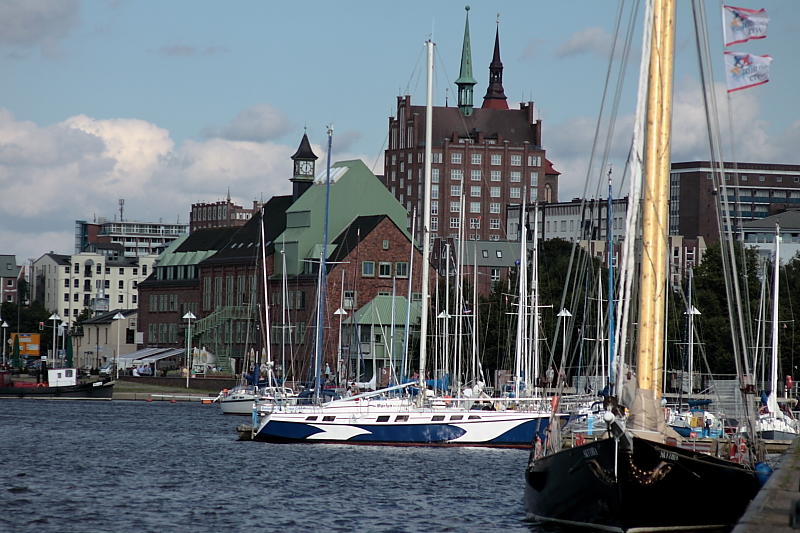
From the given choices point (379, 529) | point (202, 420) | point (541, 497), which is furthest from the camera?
point (202, 420)

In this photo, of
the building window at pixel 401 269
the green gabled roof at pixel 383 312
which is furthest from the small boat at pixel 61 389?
the building window at pixel 401 269

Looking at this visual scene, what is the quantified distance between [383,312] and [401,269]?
7.24m

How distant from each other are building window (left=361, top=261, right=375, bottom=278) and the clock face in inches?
1006

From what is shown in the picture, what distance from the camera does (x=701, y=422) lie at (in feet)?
185

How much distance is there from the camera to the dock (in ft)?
59.7

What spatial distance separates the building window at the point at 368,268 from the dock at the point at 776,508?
325ft

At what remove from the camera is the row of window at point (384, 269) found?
125 m

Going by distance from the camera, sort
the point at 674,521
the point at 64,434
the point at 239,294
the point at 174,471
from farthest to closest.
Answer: the point at 239,294
the point at 64,434
the point at 174,471
the point at 674,521

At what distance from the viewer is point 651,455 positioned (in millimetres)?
24094

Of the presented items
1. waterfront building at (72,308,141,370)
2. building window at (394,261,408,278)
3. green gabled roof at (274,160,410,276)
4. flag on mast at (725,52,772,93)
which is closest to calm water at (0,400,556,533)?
flag on mast at (725,52,772,93)

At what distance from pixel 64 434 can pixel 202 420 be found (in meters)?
16.3

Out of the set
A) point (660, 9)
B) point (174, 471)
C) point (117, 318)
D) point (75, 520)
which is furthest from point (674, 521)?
point (117, 318)

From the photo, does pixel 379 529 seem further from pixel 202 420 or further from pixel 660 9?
pixel 202 420

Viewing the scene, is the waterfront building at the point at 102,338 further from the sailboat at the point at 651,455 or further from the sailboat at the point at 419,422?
the sailboat at the point at 651,455
